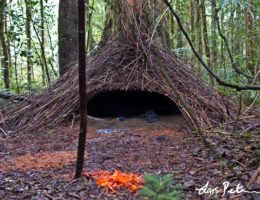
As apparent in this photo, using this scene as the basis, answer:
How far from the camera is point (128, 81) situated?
17.4 feet

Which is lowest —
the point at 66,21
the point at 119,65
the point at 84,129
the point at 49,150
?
the point at 49,150

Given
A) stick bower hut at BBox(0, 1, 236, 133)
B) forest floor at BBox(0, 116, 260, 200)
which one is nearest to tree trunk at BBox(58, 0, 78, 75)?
stick bower hut at BBox(0, 1, 236, 133)

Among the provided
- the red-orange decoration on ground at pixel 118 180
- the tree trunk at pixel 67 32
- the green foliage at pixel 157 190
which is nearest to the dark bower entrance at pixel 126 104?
the tree trunk at pixel 67 32

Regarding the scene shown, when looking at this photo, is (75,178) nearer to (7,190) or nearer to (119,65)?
(7,190)

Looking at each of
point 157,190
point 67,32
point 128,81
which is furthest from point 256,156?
point 67,32

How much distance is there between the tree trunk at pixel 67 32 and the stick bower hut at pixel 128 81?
1.29m

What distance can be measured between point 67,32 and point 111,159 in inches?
154

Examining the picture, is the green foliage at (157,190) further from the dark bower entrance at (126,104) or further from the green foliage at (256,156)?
the dark bower entrance at (126,104)

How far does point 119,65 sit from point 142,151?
1.93m

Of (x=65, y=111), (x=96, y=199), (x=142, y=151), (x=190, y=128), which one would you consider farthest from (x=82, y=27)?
(x=65, y=111)

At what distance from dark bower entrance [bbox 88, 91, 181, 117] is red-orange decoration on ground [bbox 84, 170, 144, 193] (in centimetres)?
297

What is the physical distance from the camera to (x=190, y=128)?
186 inches

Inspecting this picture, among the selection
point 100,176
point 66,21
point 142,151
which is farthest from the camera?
point 66,21

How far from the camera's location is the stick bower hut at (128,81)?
5.21 m
